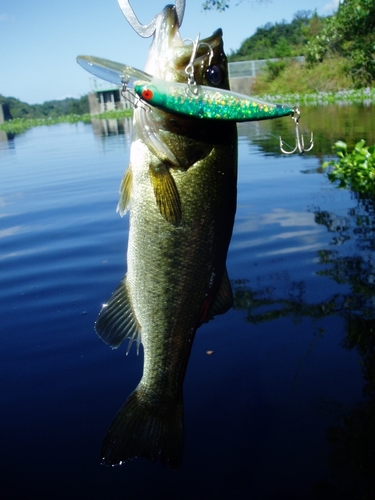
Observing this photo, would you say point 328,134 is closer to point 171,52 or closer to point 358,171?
point 358,171

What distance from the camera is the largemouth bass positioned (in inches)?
81.4

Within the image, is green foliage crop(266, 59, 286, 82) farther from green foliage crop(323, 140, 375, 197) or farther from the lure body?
the lure body

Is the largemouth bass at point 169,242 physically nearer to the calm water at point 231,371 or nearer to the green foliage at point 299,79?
the calm water at point 231,371

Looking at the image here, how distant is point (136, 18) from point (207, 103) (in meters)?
Result: 0.57

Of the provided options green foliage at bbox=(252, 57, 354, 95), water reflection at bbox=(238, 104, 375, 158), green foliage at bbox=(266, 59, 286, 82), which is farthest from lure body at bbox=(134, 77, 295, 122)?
green foliage at bbox=(266, 59, 286, 82)

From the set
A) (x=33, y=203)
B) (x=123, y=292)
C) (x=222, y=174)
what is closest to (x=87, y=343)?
(x=123, y=292)

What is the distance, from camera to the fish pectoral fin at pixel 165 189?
6.72 ft

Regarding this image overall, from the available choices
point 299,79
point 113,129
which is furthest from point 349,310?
point 299,79

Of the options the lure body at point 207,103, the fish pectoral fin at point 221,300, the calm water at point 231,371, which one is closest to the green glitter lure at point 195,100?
the lure body at point 207,103

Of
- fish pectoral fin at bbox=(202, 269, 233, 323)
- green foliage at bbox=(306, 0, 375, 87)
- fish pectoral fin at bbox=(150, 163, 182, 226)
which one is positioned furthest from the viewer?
green foliage at bbox=(306, 0, 375, 87)

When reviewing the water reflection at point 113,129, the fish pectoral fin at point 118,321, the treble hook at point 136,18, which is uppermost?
the treble hook at point 136,18

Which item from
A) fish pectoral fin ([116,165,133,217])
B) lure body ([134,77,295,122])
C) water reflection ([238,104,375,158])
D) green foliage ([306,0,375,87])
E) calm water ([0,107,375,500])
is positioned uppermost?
green foliage ([306,0,375,87])

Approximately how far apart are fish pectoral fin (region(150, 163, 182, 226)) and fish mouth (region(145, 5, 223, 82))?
12.9 inches

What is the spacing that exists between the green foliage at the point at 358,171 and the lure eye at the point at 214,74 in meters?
9.23
